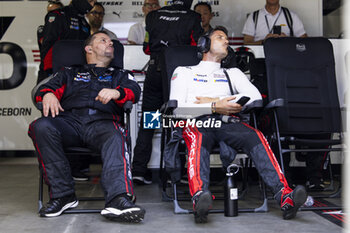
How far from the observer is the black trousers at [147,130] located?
365 cm

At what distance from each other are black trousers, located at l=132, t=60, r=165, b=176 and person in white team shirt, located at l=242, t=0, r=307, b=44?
2176 millimetres

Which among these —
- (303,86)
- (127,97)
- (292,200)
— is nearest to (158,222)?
(292,200)

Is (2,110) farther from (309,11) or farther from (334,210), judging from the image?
(334,210)

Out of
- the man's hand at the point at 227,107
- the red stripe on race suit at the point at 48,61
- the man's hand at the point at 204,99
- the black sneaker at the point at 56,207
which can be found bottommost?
the black sneaker at the point at 56,207

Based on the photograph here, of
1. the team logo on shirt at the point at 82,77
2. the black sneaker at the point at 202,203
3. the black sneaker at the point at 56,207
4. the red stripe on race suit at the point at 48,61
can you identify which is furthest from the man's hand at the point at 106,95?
the red stripe on race suit at the point at 48,61

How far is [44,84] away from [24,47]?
12.3 feet

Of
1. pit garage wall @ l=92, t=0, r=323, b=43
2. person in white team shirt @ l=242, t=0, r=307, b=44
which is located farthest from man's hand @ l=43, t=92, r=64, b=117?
pit garage wall @ l=92, t=0, r=323, b=43

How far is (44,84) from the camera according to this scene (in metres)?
2.93

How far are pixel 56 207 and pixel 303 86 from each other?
1.89 m

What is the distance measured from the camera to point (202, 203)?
89.8 inches

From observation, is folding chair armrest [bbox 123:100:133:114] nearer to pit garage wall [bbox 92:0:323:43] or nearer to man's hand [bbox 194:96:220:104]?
man's hand [bbox 194:96:220:104]

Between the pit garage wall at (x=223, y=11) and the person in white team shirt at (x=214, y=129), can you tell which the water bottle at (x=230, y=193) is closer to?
the person in white team shirt at (x=214, y=129)

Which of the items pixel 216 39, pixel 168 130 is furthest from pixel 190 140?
pixel 216 39

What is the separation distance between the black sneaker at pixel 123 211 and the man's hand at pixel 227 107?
83cm
